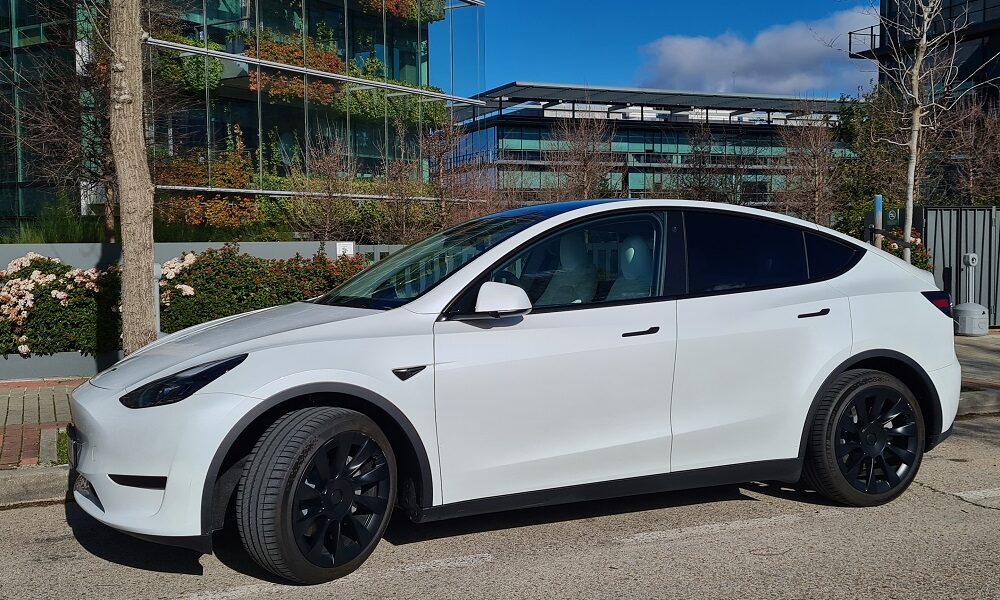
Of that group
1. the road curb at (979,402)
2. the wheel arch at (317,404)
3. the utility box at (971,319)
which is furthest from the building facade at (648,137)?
the wheel arch at (317,404)

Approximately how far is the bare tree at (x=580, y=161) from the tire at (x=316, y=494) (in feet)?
83.0

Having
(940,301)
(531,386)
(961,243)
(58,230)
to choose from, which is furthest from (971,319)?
(58,230)

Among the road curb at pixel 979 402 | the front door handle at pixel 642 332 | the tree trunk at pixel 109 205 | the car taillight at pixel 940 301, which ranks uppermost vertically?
the tree trunk at pixel 109 205

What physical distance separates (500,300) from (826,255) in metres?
2.19

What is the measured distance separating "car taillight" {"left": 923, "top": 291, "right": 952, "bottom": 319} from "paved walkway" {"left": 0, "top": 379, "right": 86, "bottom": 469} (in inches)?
221

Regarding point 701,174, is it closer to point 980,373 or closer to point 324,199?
point 324,199

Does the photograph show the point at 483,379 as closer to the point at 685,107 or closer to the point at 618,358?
the point at 618,358

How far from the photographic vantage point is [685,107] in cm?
4716

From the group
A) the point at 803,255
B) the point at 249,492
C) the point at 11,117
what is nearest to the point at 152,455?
the point at 249,492

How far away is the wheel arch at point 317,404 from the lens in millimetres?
3854

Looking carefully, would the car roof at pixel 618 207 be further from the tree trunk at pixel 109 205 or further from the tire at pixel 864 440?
the tree trunk at pixel 109 205

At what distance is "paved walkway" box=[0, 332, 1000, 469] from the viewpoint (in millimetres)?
6250

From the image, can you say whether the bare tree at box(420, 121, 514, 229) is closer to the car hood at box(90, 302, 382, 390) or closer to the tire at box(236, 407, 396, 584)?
the car hood at box(90, 302, 382, 390)

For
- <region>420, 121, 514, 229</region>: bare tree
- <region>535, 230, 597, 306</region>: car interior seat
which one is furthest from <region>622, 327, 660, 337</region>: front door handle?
<region>420, 121, 514, 229</region>: bare tree
